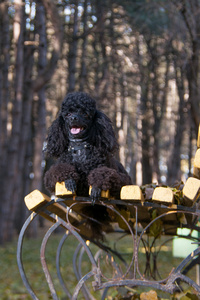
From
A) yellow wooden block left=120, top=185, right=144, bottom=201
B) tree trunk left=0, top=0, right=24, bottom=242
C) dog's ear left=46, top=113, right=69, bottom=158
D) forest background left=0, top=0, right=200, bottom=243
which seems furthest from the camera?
tree trunk left=0, top=0, right=24, bottom=242

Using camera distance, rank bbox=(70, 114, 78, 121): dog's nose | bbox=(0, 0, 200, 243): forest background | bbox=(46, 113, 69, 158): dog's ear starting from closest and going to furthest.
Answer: bbox=(70, 114, 78, 121): dog's nose
bbox=(46, 113, 69, 158): dog's ear
bbox=(0, 0, 200, 243): forest background

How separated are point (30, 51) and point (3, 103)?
6.94 feet

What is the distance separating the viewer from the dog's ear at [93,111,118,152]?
2.74 metres

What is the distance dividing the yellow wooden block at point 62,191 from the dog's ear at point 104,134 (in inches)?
14.7

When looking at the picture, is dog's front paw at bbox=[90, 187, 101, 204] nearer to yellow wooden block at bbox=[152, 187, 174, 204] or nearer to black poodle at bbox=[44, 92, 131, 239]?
black poodle at bbox=[44, 92, 131, 239]

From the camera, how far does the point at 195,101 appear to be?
272 inches

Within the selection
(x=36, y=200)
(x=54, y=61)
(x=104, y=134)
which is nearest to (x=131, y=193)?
(x=104, y=134)

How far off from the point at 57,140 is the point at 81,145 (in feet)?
0.62

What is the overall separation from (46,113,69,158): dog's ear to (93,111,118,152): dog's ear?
0.23 meters

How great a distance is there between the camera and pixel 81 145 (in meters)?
Result: 2.77

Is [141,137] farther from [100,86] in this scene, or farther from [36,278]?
[36,278]

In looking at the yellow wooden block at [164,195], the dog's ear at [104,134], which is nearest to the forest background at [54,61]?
the dog's ear at [104,134]

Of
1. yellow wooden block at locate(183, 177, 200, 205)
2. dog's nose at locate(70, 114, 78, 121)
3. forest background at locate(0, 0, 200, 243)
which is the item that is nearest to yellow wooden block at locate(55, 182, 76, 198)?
dog's nose at locate(70, 114, 78, 121)

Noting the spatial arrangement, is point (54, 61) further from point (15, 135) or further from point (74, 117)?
point (74, 117)
